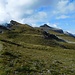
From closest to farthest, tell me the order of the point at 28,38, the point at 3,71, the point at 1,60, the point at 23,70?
the point at 3,71
the point at 23,70
the point at 1,60
the point at 28,38

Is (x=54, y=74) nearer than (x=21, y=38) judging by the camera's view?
Yes

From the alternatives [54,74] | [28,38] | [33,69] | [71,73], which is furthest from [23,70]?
[28,38]

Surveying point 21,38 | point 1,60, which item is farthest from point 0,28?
point 1,60

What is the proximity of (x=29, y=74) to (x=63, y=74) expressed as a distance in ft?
11.9

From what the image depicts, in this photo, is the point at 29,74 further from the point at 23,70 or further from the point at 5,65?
the point at 5,65

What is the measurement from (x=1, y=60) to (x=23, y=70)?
3.93 meters

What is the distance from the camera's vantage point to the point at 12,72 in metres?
20.2

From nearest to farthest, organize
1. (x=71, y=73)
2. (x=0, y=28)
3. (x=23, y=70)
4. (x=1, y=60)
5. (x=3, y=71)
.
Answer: (x=3, y=71), (x=23, y=70), (x=71, y=73), (x=1, y=60), (x=0, y=28)

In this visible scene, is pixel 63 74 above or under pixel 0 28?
under

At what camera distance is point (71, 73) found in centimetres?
2281

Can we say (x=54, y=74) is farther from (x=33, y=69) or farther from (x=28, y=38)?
(x=28, y=38)

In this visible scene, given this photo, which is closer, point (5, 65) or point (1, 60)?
point (5, 65)

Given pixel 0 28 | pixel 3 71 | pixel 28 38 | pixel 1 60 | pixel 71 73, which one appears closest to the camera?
pixel 3 71

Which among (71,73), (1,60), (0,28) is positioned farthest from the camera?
(0,28)
